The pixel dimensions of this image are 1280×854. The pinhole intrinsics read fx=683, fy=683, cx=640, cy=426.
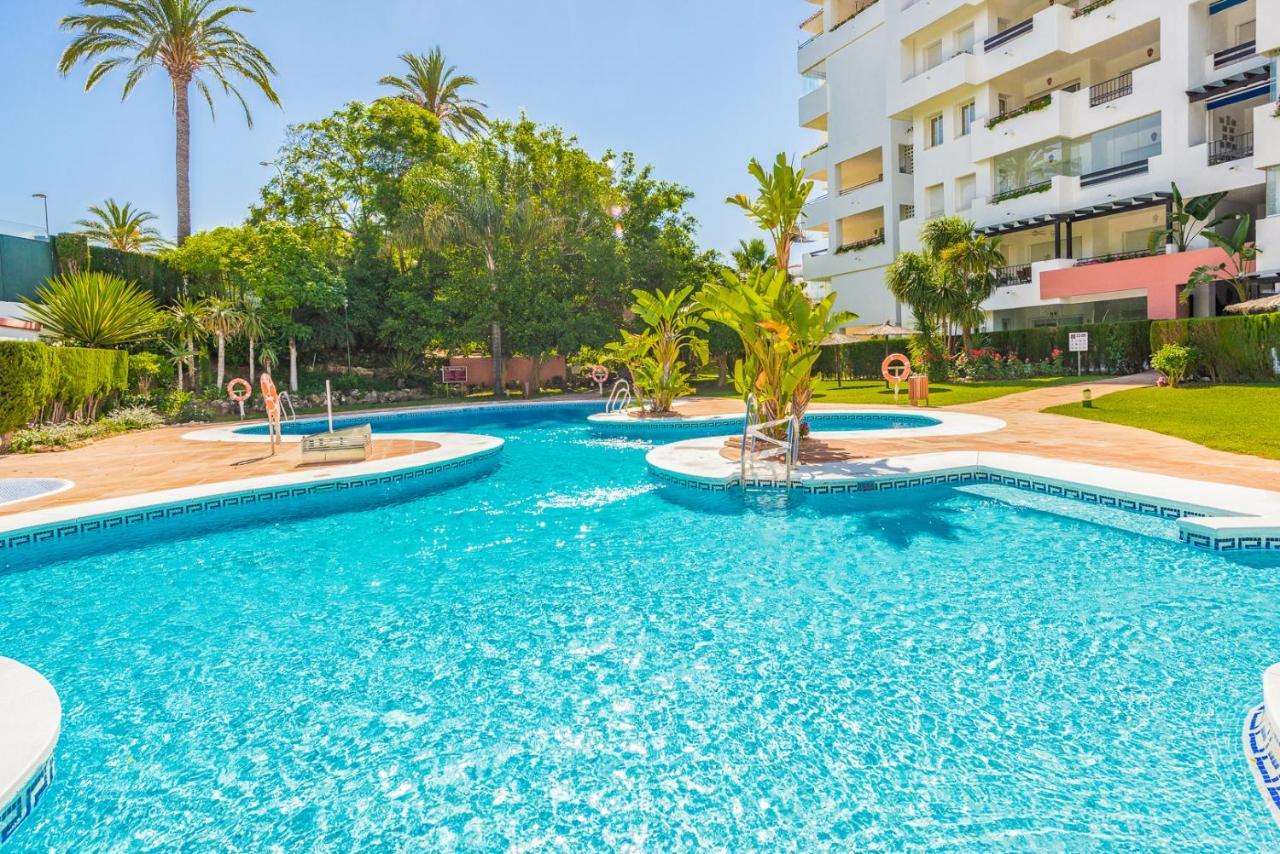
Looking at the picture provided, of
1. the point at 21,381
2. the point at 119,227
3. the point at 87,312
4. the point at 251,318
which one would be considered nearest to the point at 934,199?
the point at 251,318

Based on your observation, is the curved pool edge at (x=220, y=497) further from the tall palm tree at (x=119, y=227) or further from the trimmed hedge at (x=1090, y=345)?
the tall palm tree at (x=119, y=227)

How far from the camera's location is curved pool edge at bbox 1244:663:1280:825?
2.98 m

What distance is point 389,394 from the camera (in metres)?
28.0

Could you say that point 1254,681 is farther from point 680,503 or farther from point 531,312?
point 531,312

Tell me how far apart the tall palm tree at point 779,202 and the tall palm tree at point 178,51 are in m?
27.9

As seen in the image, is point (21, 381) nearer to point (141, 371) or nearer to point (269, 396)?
point (269, 396)

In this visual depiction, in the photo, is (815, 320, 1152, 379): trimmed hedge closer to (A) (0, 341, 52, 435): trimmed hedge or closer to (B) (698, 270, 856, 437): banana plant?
(B) (698, 270, 856, 437): banana plant

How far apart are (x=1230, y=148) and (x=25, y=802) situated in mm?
34420

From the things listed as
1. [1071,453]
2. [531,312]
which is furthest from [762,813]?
[531,312]

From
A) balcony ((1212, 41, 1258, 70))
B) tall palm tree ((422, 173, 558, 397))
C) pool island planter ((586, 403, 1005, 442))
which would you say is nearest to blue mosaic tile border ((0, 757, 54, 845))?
pool island planter ((586, 403, 1005, 442))

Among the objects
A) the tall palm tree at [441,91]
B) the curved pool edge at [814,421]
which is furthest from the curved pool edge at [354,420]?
the tall palm tree at [441,91]

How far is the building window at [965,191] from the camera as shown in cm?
3272

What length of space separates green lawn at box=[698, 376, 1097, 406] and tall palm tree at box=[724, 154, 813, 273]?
10.7 metres

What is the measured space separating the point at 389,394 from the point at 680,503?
22.1m
